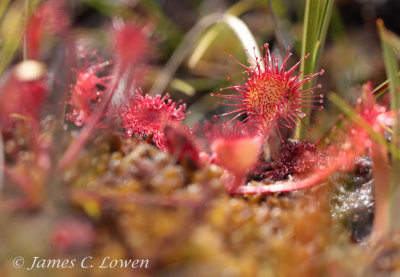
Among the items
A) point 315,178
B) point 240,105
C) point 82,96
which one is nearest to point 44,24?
point 82,96

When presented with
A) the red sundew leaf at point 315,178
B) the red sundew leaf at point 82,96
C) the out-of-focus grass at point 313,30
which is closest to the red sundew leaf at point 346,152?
the red sundew leaf at point 315,178

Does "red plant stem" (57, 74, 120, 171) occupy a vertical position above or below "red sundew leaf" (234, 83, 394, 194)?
above

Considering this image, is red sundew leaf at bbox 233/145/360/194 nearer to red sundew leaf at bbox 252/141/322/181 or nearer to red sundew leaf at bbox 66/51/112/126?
red sundew leaf at bbox 252/141/322/181

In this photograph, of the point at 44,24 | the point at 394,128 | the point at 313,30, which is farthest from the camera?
the point at 313,30

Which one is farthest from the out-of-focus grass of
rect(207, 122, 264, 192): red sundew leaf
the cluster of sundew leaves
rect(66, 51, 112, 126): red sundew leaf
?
rect(66, 51, 112, 126): red sundew leaf

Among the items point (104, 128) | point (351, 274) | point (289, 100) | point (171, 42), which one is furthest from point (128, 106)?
point (171, 42)

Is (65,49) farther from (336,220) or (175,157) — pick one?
(336,220)

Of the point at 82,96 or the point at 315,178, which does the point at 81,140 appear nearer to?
the point at 82,96

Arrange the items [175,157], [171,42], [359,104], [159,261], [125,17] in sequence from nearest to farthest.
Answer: [159,261]
[175,157]
[359,104]
[125,17]
[171,42]
